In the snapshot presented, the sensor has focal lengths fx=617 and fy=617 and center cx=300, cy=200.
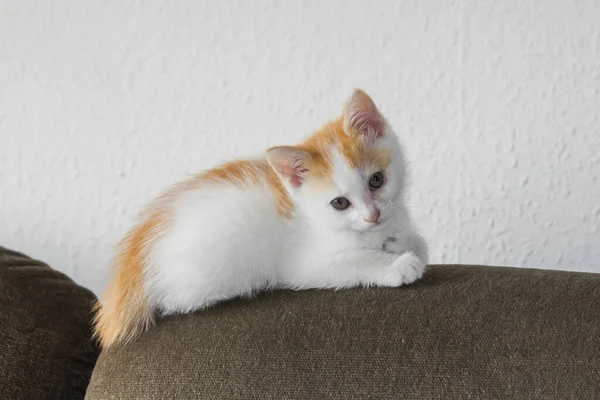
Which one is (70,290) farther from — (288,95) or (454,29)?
(454,29)

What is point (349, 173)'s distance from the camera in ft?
2.50

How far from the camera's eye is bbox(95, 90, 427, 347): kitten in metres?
0.77

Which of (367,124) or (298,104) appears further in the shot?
(298,104)

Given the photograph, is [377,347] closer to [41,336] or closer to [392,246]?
[392,246]

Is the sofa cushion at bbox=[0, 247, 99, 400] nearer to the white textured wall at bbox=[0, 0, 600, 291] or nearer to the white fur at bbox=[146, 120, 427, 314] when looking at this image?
the white fur at bbox=[146, 120, 427, 314]

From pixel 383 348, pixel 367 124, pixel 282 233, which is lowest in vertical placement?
pixel 383 348

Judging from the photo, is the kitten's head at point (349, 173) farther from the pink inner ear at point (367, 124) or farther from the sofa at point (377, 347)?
the sofa at point (377, 347)

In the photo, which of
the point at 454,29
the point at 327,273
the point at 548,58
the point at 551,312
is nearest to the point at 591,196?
the point at 548,58

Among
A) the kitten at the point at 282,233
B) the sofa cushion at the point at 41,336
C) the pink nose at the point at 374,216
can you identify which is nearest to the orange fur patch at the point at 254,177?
the kitten at the point at 282,233

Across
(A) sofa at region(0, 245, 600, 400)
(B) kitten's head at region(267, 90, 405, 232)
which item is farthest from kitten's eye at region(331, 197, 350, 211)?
(A) sofa at region(0, 245, 600, 400)

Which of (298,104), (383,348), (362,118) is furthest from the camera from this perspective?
(298,104)

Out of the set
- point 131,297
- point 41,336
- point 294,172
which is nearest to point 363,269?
point 294,172

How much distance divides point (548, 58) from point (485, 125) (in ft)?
0.54

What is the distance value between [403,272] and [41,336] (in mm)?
507
